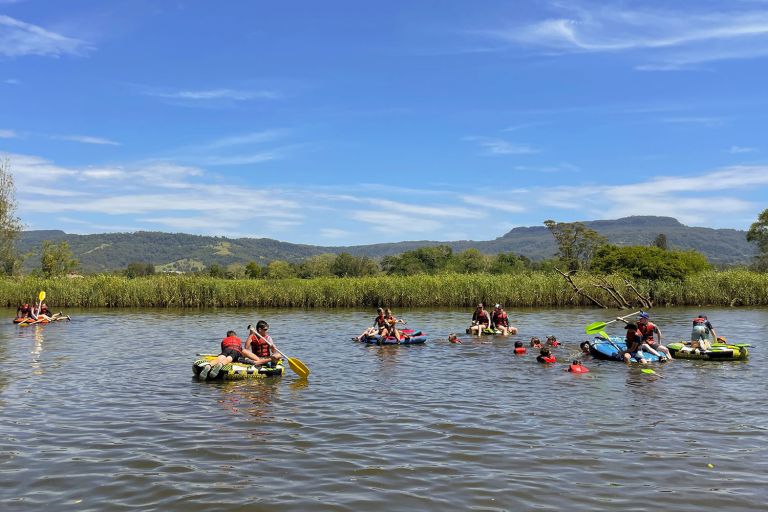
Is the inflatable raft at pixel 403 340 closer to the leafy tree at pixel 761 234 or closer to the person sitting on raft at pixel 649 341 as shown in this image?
the person sitting on raft at pixel 649 341

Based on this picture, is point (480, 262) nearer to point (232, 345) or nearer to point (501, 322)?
point (501, 322)

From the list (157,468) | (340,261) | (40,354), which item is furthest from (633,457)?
(340,261)

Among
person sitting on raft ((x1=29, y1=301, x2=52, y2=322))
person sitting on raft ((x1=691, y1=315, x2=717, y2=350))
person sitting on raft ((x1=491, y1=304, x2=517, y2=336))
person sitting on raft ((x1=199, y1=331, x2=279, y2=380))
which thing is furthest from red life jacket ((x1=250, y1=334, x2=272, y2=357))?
person sitting on raft ((x1=29, y1=301, x2=52, y2=322))

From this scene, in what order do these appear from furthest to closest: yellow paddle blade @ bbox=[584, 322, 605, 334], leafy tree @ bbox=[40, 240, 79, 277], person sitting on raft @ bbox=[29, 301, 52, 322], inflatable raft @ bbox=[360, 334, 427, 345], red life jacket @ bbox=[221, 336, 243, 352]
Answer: leafy tree @ bbox=[40, 240, 79, 277], person sitting on raft @ bbox=[29, 301, 52, 322], inflatable raft @ bbox=[360, 334, 427, 345], yellow paddle blade @ bbox=[584, 322, 605, 334], red life jacket @ bbox=[221, 336, 243, 352]

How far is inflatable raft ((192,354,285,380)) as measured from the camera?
15.8 m

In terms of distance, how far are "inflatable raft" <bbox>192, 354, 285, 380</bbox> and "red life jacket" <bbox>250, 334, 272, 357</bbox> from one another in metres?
0.61

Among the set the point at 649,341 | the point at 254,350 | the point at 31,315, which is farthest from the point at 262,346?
the point at 31,315

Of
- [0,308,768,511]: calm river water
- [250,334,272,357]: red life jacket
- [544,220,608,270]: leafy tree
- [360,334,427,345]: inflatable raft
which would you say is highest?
[544,220,608,270]: leafy tree

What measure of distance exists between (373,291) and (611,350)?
24.1m

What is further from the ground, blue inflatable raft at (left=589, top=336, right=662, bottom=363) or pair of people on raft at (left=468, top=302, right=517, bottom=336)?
pair of people on raft at (left=468, top=302, right=517, bottom=336)

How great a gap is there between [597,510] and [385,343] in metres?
16.3

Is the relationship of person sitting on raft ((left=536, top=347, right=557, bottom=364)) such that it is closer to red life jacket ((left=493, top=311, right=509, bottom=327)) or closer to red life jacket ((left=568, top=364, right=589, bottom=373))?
red life jacket ((left=568, top=364, right=589, bottom=373))

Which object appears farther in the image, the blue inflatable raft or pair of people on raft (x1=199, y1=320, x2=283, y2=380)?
the blue inflatable raft

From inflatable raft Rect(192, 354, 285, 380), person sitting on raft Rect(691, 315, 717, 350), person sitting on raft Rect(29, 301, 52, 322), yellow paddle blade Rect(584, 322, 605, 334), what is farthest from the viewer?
person sitting on raft Rect(29, 301, 52, 322)
